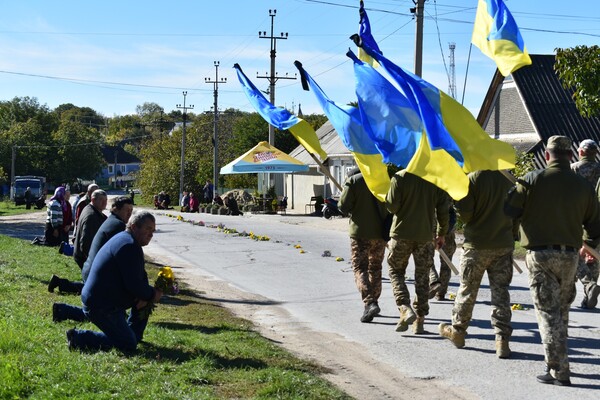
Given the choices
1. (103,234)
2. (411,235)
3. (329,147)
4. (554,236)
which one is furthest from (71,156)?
(554,236)

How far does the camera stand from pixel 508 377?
Answer: 7703 millimetres

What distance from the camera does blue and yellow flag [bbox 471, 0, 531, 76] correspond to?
8.66 meters

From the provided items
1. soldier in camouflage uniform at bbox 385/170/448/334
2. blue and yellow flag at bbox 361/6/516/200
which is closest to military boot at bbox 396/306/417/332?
soldier in camouflage uniform at bbox 385/170/448/334

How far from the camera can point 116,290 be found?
8.33 metres

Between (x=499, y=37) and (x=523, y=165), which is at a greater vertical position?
(x=499, y=37)

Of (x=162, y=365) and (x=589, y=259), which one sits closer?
(x=162, y=365)

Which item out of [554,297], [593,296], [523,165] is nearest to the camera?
[554,297]

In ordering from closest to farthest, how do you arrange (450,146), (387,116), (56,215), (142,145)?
(450,146)
(387,116)
(56,215)
(142,145)

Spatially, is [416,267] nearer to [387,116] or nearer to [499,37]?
[387,116]

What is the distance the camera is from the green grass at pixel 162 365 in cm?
682

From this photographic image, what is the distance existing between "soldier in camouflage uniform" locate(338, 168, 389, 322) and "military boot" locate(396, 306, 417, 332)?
914 millimetres

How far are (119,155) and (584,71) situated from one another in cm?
13556

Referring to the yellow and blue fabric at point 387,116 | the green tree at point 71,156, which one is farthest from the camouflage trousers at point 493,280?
the green tree at point 71,156

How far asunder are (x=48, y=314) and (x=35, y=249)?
33.4 ft
